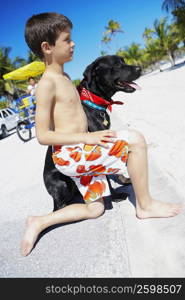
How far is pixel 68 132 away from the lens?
1.87 m

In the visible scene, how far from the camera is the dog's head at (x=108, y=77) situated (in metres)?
2.57

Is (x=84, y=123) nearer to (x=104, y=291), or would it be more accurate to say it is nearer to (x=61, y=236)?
(x=61, y=236)

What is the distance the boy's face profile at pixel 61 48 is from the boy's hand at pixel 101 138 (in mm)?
607

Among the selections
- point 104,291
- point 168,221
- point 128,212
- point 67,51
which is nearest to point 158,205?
point 168,221

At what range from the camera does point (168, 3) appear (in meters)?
29.6

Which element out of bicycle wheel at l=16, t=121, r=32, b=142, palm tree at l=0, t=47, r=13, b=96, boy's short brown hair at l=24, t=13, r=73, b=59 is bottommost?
bicycle wheel at l=16, t=121, r=32, b=142

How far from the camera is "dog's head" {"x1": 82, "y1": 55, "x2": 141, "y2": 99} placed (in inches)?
101

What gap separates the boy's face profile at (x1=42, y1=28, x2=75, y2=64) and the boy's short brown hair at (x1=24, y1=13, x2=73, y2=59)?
0.02 meters

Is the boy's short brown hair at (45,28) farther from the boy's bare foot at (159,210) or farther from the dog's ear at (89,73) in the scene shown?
the boy's bare foot at (159,210)

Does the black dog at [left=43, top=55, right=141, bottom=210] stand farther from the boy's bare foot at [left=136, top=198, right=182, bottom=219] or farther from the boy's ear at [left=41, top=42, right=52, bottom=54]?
the boy's ear at [left=41, top=42, right=52, bottom=54]

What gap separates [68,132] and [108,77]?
104cm

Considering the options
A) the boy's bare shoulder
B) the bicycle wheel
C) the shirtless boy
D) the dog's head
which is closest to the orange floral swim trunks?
the shirtless boy

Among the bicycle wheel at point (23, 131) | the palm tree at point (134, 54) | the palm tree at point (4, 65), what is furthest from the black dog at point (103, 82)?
the palm tree at point (134, 54)

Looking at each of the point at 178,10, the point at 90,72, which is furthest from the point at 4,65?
the point at 90,72
